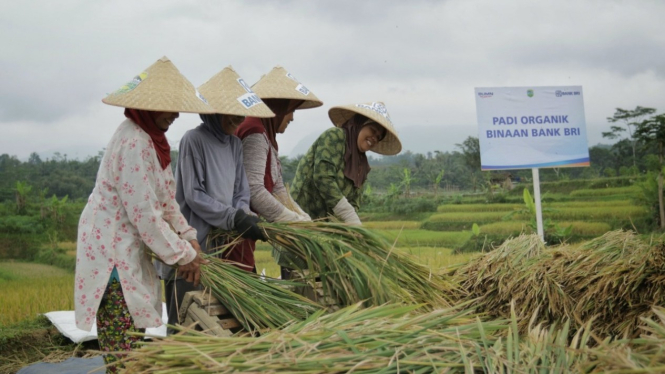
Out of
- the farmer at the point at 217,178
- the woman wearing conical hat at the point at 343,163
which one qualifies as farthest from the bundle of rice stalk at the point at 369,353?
the woman wearing conical hat at the point at 343,163

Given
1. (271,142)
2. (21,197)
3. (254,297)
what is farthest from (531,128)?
(21,197)

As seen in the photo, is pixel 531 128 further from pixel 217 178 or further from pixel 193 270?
→ pixel 193 270

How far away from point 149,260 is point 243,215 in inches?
16.8

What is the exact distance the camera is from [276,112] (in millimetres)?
3480

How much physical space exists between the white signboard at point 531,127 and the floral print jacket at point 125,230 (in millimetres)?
4660

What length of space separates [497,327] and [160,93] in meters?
1.45

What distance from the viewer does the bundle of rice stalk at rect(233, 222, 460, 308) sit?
246cm

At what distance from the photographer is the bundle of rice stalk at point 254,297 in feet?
7.64

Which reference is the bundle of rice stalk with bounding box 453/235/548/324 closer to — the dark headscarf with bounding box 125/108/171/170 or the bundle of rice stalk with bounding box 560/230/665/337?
the bundle of rice stalk with bounding box 560/230/665/337

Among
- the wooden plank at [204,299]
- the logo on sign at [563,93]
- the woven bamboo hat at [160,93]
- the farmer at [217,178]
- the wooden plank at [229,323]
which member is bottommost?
the wooden plank at [229,323]

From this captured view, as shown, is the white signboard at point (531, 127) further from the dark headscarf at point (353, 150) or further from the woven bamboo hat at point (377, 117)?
the dark headscarf at point (353, 150)

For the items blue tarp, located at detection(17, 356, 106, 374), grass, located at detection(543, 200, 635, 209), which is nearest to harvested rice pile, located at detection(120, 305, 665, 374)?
blue tarp, located at detection(17, 356, 106, 374)

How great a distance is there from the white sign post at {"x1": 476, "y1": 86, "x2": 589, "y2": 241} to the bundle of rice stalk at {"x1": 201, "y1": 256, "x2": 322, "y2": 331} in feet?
14.5

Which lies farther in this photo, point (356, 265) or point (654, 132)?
point (654, 132)
